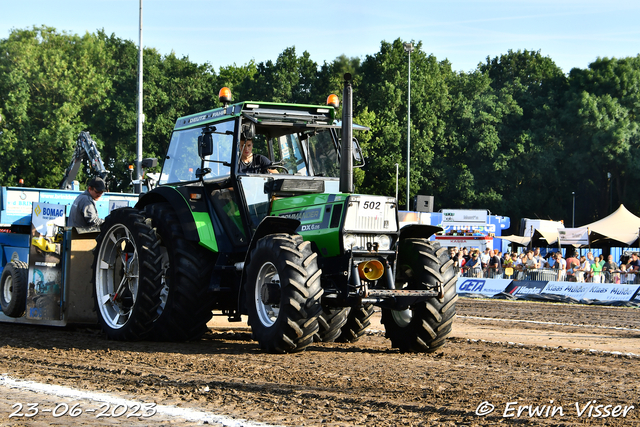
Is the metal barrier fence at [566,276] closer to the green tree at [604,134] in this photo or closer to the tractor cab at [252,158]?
the tractor cab at [252,158]

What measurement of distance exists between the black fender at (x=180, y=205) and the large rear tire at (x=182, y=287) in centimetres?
14

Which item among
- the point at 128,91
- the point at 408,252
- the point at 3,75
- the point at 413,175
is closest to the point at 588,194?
the point at 413,175

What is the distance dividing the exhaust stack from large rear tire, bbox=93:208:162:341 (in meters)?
2.49

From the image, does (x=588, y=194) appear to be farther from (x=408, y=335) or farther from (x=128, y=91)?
(x=408, y=335)

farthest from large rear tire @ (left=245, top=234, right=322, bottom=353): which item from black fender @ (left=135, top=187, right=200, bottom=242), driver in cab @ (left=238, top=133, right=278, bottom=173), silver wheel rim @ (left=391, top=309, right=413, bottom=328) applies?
silver wheel rim @ (left=391, top=309, right=413, bottom=328)

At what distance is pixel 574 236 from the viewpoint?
31.0 m

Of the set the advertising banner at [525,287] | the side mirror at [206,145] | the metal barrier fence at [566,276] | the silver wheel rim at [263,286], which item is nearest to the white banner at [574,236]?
the metal barrier fence at [566,276]

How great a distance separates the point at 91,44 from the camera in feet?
191

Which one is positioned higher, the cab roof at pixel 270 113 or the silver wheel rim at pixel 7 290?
the cab roof at pixel 270 113

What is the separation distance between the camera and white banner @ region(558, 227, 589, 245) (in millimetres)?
30391

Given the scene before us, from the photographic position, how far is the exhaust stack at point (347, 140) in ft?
27.4

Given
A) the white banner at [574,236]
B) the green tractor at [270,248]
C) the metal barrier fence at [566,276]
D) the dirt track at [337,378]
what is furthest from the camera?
the white banner at [574,236]

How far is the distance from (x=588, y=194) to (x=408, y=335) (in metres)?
55.5

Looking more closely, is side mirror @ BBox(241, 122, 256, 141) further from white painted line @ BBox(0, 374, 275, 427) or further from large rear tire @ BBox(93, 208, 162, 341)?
white painted line @ BBox(0, 374, 275, 427)
